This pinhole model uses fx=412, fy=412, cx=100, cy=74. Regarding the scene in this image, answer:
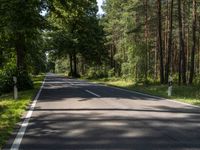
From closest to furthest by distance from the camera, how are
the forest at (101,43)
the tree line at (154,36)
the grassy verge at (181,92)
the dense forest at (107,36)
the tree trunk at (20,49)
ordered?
the grassy verge at (181,92)
the forest at (101,43)
the dense forest at (107,36)
the tree trunk at (20,49)
the tree line at (154,36)

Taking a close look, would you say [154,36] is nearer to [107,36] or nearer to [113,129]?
[107,36]

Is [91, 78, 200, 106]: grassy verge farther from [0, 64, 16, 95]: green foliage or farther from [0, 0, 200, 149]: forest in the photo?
[0, 64, 16, 95]: green foliage

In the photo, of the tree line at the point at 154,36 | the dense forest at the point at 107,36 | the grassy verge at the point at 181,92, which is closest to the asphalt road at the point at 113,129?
the grassy verge at the point at 181,92

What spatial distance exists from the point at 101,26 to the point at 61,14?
1685 inches

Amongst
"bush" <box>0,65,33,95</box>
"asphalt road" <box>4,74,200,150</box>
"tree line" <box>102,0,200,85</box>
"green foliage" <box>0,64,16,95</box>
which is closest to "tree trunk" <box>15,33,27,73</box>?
"bush" <box>0,65,33,95</box>

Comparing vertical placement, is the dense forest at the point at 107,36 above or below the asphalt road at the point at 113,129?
above

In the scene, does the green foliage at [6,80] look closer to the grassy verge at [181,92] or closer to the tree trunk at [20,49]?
the tree trunk at [20,49]

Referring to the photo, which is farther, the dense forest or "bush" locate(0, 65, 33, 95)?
the dense forest

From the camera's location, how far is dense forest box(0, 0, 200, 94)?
91.7 feet

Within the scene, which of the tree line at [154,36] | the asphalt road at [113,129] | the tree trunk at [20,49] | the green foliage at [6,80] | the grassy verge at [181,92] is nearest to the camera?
the asphalt road at [113,129]

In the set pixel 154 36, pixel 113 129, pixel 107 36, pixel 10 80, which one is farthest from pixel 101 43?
pixel 113 129

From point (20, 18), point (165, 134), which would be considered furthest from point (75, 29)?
point (165, 134)

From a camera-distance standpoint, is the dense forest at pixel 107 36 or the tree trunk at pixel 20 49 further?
the tree trunk at pixel 20 49

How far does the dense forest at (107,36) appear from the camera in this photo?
28.0m
